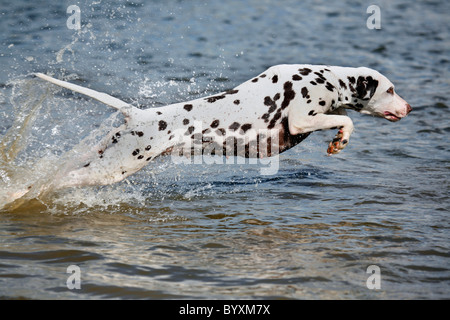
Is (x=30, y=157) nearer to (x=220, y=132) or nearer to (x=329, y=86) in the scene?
(x=220, y=132)

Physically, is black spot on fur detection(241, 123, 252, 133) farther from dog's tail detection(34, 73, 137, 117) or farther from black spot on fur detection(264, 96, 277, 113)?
dog's tail detection(34, 73, 137, 117)

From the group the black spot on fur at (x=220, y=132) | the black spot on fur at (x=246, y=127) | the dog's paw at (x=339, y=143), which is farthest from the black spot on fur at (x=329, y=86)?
the black spot on fur at (x=220, y=132)

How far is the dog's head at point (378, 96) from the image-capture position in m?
6.50

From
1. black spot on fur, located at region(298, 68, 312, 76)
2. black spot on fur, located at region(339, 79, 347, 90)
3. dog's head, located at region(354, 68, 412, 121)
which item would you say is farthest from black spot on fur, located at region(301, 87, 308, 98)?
dog's head, located at region(354, 68, 412, 121)

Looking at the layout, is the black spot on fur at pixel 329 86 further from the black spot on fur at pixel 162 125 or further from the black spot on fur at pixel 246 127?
the black spot on fur at pixel 162 125

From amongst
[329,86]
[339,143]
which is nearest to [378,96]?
[329,86]

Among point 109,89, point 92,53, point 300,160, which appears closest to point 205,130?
point 300,160

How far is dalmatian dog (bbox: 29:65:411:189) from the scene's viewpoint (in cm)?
598

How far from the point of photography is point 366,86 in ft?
21.3

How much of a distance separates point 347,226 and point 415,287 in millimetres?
1417

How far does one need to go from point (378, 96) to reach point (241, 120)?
Answer: 1.42 meters

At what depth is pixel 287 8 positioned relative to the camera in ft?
57.8

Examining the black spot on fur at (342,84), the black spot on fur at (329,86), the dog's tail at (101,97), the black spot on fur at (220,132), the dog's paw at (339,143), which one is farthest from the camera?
the black spot on fur at (342,84)

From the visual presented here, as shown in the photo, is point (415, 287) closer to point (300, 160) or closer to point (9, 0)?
point (300, 160)
